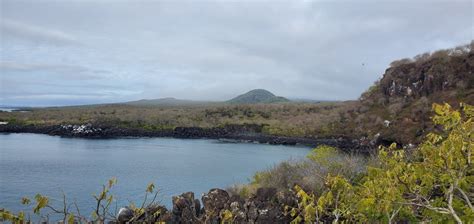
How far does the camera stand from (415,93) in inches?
3334

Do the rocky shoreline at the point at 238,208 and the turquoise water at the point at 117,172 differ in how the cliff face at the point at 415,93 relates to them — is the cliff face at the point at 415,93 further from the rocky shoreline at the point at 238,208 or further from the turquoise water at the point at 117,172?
the rocky shoreline at the point at 238,208

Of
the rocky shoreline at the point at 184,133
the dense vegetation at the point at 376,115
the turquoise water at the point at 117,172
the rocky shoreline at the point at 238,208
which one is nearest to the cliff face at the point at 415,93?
the dense vegetation at the point at 376,115

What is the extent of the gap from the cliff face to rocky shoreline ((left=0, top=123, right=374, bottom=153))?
8.47 meters

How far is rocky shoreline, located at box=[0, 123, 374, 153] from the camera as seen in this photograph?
83.6 m

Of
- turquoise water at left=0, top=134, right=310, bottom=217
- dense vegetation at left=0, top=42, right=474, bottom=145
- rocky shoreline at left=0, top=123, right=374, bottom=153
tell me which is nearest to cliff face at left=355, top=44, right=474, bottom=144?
dense vegetation at left=0, top=42, right=474, bottom=145

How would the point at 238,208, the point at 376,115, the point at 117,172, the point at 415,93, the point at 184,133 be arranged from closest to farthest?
the point at 238,208 → the point at 117,172 → the point at 415,93 → the point at 376,115 → the point at 184,133

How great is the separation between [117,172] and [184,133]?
5301 centimetres

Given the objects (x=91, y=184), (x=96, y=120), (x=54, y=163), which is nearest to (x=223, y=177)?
(x=91, y=184)

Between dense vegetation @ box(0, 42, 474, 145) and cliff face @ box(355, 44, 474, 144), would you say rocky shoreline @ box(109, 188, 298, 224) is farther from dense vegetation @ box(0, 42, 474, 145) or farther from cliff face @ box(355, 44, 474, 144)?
cliff face @ box(355, 44, 474, 144)

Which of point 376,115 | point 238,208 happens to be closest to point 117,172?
point 238,208

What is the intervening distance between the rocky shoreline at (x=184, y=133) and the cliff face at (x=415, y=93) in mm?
8469

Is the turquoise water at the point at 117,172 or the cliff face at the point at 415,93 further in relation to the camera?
the cliff face at the point at 415,93

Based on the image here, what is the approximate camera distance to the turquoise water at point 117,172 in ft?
99.2

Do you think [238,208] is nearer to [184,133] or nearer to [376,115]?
[184,133]
